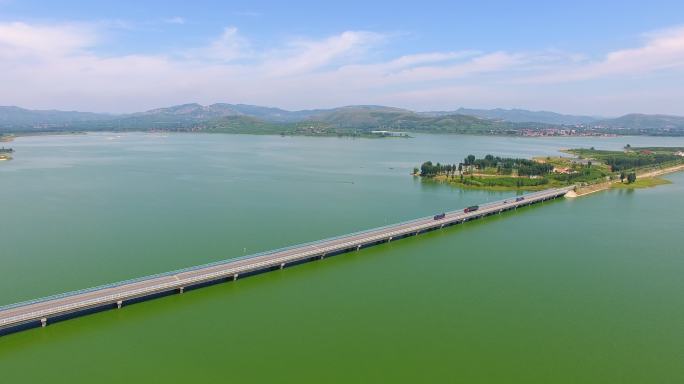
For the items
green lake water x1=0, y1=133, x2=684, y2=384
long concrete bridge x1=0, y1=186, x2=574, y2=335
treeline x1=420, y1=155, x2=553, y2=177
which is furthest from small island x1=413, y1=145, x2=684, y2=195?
long concrete bridge x1=0, y1=186, x2=574, y2=335

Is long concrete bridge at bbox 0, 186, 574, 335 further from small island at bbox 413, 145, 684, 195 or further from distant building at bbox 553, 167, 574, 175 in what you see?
distant building at bbox 553, 167, 574, 175

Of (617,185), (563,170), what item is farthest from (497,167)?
(617,185)

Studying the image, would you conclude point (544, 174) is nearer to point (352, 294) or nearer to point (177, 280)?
point (352, 294)

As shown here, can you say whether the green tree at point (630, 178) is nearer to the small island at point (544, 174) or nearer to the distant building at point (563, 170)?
the small island at point (544, 174)

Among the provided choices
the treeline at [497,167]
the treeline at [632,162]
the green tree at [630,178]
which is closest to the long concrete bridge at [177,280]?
the treeline at [497,167]

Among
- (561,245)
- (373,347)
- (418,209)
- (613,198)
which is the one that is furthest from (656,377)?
(613,198)
